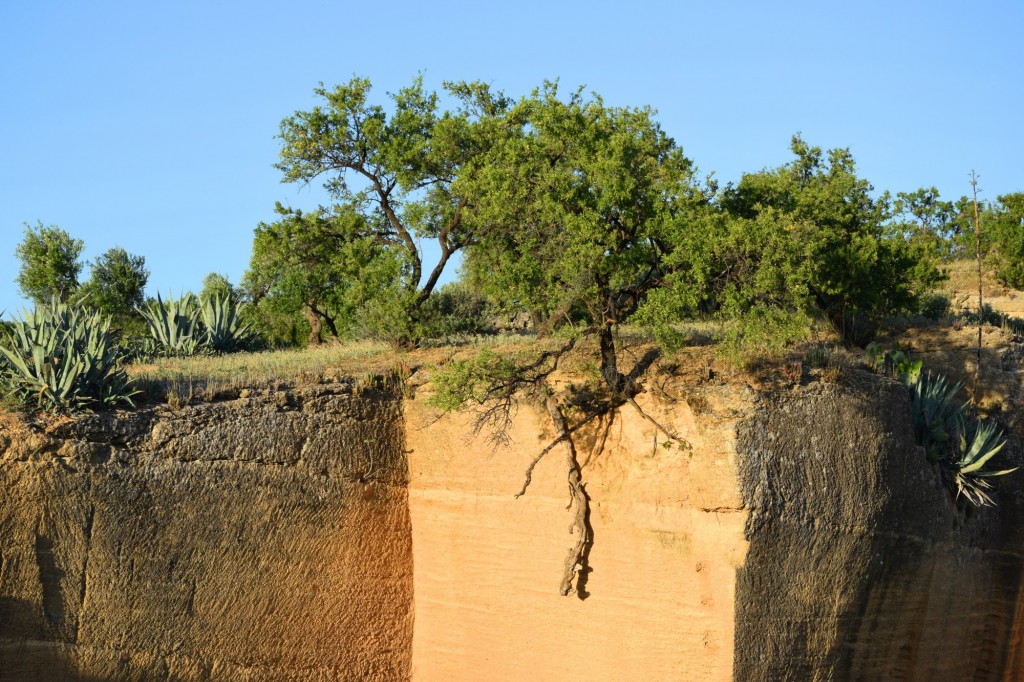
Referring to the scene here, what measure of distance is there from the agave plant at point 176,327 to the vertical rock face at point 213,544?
598 cm

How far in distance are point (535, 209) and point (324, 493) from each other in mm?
4508

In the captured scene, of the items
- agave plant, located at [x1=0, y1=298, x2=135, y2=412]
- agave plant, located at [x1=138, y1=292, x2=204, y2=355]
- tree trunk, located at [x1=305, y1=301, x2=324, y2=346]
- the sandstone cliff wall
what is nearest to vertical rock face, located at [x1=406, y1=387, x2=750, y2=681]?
the sandstone cliff wall

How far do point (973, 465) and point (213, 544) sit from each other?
30.7 feet

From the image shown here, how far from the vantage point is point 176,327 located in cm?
1920

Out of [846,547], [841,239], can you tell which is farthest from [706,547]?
[841,239]

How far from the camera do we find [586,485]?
1331cm

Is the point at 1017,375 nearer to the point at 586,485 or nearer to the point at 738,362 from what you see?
the point at 738,362

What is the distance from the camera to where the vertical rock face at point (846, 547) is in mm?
12398

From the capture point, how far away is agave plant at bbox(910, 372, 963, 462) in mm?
14422

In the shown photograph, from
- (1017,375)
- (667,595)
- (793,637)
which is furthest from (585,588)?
(1017,375)

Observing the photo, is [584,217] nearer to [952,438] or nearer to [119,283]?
[952,438]

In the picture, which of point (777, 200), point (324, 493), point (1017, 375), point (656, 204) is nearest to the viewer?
point (324, 493)

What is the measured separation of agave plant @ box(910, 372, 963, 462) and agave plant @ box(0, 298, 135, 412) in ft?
31.8

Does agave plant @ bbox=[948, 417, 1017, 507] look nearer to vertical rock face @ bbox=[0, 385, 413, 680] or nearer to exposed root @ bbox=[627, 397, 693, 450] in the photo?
exposed root @ bbox=[627, 397, 693, 450]
